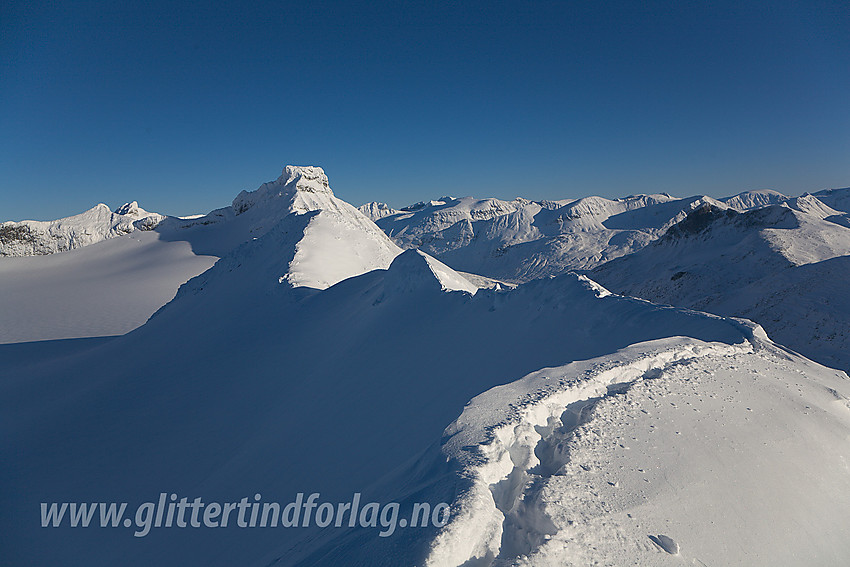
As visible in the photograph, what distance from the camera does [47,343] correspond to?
968 inches

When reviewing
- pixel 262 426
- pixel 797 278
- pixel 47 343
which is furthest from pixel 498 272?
pixel 262 426

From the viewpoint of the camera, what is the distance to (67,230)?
71.2 metres

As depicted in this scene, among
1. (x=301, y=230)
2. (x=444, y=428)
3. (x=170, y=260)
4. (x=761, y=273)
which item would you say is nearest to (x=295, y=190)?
(x=170, y=260)

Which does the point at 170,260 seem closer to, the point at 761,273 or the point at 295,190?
the point at 295,190

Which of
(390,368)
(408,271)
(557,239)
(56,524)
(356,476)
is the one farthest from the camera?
(557,239)

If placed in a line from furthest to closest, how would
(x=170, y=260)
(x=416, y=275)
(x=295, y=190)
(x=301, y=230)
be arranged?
(x=295, y=190), (x=170, y=260), (x=301, y=230), (x=416, y=275)

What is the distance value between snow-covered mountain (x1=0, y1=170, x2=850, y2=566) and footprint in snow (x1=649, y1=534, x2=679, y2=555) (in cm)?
2

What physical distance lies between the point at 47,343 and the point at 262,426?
25.1 meters

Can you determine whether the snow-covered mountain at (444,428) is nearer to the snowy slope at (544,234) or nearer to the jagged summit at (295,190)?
the jagged summit at (295,190)

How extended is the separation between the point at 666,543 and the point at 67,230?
97.2m

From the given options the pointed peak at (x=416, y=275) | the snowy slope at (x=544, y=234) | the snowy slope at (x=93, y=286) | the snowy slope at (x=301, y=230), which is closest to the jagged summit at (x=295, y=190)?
the snowy slope at (x=301, y=230)

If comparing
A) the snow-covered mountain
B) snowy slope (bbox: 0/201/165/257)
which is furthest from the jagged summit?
the snow-covered mountain

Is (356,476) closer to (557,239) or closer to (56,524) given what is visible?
(56,524)

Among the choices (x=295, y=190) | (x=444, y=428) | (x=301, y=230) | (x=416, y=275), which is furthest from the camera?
(x=295, y=190)
